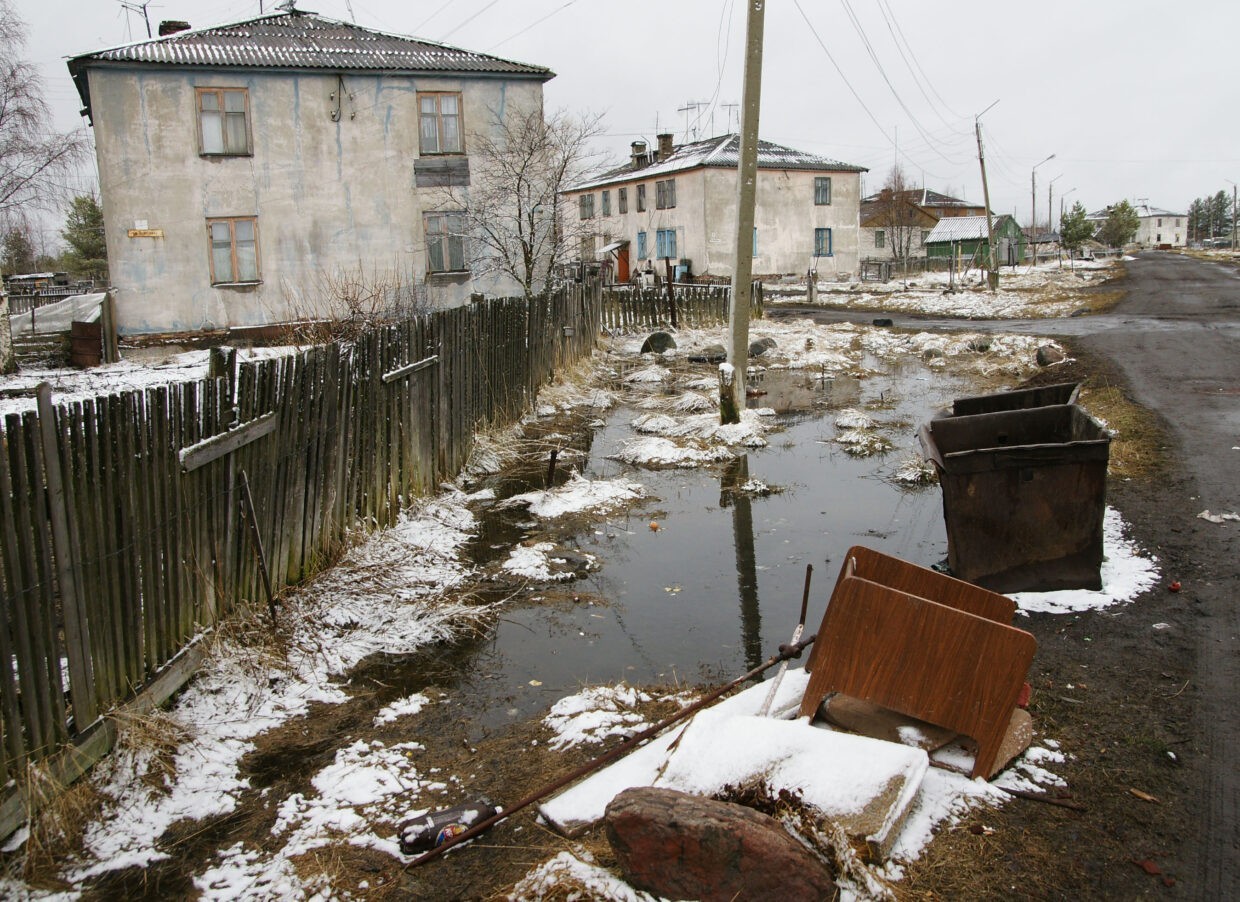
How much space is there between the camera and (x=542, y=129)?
21.8 metres

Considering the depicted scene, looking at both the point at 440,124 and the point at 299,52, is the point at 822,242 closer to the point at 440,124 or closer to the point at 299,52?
the point at 440,124

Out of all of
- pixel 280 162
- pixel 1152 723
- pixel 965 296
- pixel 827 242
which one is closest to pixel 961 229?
pixel 827 242

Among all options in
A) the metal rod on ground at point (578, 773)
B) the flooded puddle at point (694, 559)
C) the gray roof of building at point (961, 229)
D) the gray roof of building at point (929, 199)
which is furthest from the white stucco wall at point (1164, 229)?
the metal rod on ground at point (578, 773)

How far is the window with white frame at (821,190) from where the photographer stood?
157 ft

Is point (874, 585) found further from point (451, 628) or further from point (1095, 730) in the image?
point (451, 628)

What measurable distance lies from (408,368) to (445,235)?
1585 centimetres

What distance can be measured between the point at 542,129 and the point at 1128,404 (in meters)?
15.0

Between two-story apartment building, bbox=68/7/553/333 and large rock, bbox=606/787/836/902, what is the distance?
18.5 metres

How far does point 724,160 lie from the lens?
4325 centimetres

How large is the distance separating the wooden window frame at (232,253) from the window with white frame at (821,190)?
33.7 metres

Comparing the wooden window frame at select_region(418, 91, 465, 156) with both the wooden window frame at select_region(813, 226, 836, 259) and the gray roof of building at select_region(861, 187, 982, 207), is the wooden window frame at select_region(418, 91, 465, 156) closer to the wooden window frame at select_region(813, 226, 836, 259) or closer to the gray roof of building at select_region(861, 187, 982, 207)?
the wooden window frame at select_region(813, 226, 836, 259)

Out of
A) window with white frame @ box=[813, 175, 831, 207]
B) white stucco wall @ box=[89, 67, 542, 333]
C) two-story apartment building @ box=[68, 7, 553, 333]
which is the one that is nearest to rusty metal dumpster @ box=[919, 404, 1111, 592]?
white stucco wall @ box=[89, 67, 542, 333]

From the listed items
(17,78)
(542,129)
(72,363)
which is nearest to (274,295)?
(72,363)

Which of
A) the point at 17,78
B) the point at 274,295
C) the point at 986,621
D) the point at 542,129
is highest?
the point at 17,78
